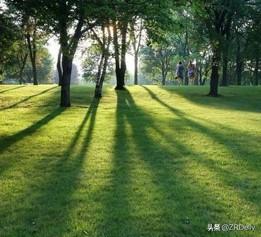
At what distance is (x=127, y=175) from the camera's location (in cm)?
990

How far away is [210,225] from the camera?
706cm

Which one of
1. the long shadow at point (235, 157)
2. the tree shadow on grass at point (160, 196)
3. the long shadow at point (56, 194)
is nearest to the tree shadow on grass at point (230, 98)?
the long shadow at point (235, 157)

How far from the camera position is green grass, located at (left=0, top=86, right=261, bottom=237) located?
284 inches

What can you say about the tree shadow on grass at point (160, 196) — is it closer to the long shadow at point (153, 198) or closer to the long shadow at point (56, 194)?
the long shadow at point (153, 198)

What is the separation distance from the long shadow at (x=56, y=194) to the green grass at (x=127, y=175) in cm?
2

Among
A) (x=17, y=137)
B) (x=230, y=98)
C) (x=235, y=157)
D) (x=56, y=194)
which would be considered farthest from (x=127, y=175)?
(x=230, y=98)

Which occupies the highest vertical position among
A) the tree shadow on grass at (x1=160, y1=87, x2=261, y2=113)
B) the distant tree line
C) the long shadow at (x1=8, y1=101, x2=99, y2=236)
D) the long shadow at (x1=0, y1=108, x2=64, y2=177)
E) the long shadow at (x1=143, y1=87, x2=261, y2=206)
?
the distant tree line

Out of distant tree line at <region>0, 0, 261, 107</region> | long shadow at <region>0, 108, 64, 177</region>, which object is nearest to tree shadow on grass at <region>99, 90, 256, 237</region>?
long shadow at <region>0, 108, 64, 177</region>

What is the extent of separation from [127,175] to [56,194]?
1.83 m

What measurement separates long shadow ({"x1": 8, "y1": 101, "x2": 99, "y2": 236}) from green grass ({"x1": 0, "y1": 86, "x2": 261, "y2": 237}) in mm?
17

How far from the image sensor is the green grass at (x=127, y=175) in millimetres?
7219

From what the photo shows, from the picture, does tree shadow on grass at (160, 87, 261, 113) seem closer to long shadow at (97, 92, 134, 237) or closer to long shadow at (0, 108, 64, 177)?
long shadow at (0, 108, 64, 177)

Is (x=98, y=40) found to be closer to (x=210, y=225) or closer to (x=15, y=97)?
(x=15, y=97)

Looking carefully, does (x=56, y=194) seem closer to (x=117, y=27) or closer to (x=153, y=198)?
(x=153, y=198)
